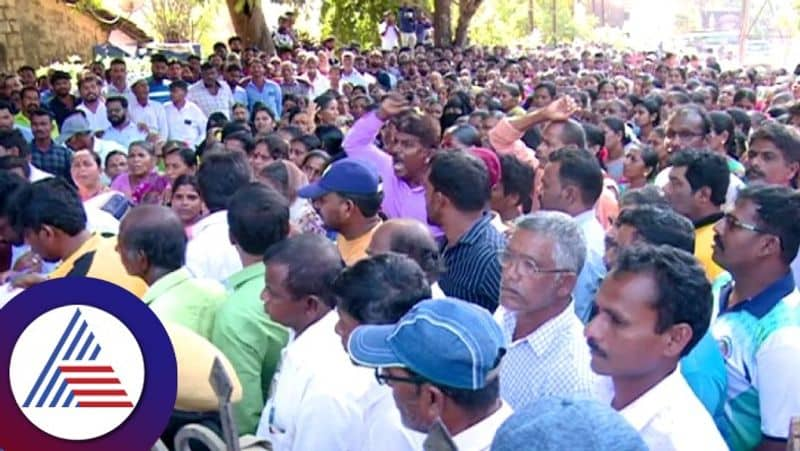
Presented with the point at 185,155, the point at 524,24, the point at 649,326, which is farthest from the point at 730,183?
the point at 524,24

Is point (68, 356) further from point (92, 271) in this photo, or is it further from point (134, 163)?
point (134, 163)

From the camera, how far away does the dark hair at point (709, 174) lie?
13.8 feet

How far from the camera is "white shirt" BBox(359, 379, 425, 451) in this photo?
92.1 inches

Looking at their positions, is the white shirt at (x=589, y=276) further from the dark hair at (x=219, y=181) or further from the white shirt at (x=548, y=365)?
the dark hair at (x=219, y=181)

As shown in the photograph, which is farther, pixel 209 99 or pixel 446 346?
pixel 209 99

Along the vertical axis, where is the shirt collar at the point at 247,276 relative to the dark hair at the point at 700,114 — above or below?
above

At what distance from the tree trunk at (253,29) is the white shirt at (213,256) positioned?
12553 mm

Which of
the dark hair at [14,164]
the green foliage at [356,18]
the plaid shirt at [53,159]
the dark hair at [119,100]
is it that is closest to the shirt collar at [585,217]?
the dark hair at [14,164]

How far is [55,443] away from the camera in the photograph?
147 centimetres

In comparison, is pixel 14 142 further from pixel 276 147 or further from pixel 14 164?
pixel 276 147

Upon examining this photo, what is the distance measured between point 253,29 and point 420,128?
11919 millimetres

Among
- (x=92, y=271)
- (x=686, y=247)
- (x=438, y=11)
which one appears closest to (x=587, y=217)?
(x=686, y=247)

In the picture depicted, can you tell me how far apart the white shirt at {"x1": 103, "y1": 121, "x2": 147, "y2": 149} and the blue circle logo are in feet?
27.2

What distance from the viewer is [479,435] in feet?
7.14
